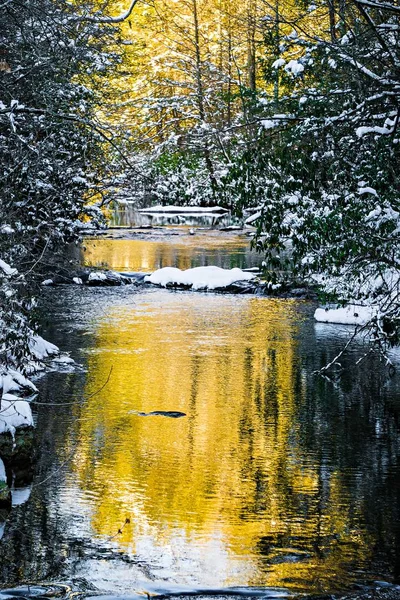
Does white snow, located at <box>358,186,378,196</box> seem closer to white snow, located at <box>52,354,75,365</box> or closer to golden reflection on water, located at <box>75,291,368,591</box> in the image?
golden reflection on water, located at <box>75,291,368,591</box>

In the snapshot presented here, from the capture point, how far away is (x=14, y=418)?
→ 1125cm

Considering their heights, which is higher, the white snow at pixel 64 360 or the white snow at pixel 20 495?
the white snow at pixel 64 360

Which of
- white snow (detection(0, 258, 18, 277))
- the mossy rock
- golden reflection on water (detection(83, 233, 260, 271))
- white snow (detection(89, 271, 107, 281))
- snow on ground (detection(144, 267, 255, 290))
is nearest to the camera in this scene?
white snow (detection(0, 258, 18, 277))

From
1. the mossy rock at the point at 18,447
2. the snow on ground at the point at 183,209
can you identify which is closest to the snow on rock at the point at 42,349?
the mossy rock at the point at 18,447

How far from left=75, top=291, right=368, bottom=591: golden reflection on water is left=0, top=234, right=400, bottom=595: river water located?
3 cm

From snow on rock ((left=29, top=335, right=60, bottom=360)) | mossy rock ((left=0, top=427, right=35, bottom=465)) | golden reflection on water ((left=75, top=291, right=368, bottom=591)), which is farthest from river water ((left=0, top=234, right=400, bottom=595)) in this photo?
snow on rock ((left=29, top=335, right=60, bottom=360))

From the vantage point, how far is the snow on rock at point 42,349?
1633 cm

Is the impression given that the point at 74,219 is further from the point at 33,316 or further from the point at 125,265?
the point at 33,316

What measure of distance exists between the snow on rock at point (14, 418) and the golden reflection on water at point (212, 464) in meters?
0.79

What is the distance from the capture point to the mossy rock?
1105 centimetres

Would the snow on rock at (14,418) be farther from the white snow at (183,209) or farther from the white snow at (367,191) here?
the white snow at (183,209)

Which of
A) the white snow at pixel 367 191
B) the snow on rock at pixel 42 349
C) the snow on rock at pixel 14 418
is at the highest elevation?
the white snow at pixel 367 191

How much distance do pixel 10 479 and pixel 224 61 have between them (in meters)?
38.0

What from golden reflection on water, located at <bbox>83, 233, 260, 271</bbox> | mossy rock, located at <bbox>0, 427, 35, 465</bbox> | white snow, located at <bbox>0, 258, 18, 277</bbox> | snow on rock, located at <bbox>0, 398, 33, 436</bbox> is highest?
Answer: white snow, located at <bbox>0, 258, 18, 277</bbox>
